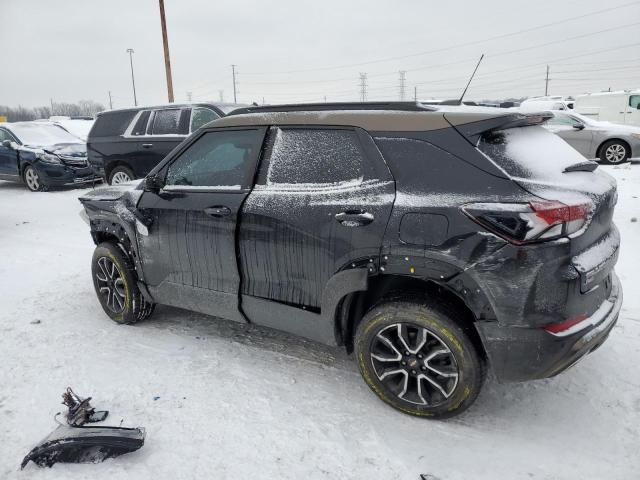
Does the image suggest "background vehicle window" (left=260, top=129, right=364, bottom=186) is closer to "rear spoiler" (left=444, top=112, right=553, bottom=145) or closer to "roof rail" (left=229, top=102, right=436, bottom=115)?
A: "roof rail" (left=229, top=102, right=436, bottom=115)

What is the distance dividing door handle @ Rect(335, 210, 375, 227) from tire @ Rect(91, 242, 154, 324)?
6.93 feet

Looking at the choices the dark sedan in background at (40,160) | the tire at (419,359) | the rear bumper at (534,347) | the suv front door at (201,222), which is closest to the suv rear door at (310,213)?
the suv front door at (201,222)

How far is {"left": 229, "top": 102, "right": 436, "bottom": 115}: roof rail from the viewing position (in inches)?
111

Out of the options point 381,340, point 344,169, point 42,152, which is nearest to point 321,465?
point 381,340

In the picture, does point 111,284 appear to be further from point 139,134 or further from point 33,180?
point 33,180

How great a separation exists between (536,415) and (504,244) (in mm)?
1204

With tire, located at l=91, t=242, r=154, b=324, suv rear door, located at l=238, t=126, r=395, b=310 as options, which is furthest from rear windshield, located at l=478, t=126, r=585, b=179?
tire, located at l=91, t=242, r=154, b=324

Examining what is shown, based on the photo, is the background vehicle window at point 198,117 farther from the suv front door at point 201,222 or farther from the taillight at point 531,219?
the taillight at point 531,219

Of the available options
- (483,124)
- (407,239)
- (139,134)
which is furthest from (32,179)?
(483,124)

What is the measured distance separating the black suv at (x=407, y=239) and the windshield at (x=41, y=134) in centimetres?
1037

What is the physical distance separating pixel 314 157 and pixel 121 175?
7965 mm

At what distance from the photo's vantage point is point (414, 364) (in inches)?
107

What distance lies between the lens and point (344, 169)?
112 inches

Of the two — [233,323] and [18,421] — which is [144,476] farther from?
[233,323]
